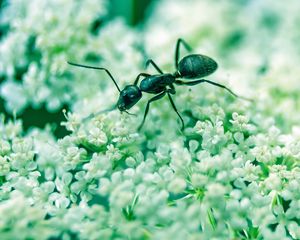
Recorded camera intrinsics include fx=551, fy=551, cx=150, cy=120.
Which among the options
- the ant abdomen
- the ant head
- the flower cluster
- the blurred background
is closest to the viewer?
the flower cluster

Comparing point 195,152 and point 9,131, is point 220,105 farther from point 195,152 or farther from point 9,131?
point 9,131

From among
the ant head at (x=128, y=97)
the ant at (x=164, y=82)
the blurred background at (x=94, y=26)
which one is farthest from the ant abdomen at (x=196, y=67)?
the blurred background at (x=94, y=26)

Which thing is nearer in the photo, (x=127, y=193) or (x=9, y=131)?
(x=127, y=193)

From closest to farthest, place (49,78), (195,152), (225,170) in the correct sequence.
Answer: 1. (225,170)
2. (195,152)
3. (49,78)

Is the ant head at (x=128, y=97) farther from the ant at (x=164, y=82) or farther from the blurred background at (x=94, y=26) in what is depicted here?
the blurred background at (x=94, y=26)

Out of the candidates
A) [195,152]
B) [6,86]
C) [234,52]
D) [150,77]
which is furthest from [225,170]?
[234,52]

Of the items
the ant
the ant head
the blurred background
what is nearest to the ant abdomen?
the ant

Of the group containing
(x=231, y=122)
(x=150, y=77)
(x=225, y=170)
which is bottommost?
(x=225, y=170)

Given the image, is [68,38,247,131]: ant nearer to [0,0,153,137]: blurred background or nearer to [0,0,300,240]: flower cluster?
[0,0,300,240]: flower cluster
